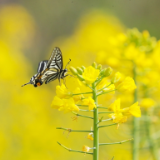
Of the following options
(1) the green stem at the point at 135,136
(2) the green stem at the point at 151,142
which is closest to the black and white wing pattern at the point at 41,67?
(1) the green stem at the point at 135,136

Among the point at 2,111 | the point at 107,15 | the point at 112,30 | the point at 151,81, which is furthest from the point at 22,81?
the point at 107,15

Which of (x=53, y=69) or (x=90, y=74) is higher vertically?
(x=53, y=69)

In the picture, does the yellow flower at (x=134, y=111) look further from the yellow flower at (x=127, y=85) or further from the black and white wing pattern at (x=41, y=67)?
the black and white wing pattern at (x=41, y=67)

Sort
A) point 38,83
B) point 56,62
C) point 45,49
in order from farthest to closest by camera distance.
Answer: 1. point 45,49
2. point 56,62
3. point 38,83

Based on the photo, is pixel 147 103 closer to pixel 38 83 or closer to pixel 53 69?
pixel 53 69

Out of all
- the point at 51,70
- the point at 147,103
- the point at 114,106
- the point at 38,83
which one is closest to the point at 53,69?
the point at 51,70

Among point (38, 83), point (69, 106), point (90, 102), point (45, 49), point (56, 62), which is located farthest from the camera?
point (45, 49)

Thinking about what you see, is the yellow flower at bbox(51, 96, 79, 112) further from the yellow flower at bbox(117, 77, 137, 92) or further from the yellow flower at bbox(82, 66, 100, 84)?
the yellow flower at bbox(117, 77, 137, 92)

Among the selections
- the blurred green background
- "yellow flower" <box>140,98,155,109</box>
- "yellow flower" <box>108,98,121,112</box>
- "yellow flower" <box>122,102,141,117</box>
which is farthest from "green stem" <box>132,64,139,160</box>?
"yellow flower" <box>108,98,121,112</box>
